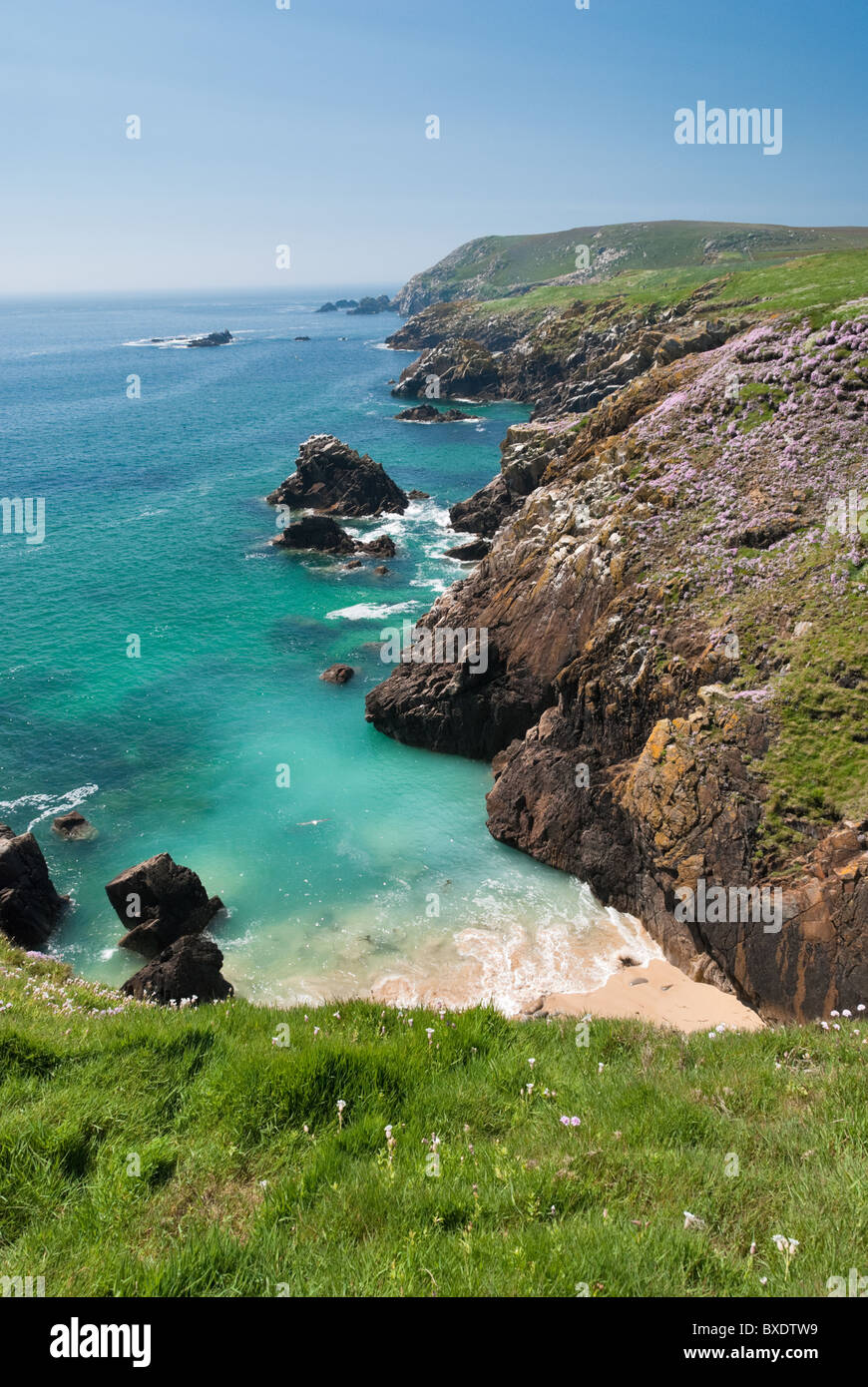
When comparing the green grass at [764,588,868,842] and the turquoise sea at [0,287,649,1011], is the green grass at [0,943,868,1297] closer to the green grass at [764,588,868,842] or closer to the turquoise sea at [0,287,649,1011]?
the green grass at [764,588,868,842]

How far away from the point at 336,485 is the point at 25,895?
55.5 metres

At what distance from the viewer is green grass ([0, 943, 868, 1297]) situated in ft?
17.7

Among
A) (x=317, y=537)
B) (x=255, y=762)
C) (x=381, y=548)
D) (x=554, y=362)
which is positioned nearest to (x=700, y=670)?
(x=255, y=762)

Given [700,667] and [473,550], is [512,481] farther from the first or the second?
[700,667]

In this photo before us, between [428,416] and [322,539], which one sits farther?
[428,416]

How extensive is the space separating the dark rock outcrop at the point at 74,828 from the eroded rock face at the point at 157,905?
5.12 metres

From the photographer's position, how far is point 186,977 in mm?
20562

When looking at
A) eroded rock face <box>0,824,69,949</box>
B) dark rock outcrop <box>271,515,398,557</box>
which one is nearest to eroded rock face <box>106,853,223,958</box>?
eroded rock face <box>0,824,69,949</box>

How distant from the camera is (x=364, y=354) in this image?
614ft

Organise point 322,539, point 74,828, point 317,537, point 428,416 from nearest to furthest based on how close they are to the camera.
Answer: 1. point 74,828
2. point 322,539
3. point 317,537
4. point 428,416

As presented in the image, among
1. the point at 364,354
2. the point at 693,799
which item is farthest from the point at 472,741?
the point at 364,354

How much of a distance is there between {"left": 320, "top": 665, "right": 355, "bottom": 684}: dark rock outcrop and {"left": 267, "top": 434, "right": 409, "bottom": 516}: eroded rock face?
3385 centimetres

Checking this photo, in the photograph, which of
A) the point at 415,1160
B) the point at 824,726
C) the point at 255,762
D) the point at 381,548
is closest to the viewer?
the point at 415,1160

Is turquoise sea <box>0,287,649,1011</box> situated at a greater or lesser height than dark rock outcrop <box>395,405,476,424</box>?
lesser
